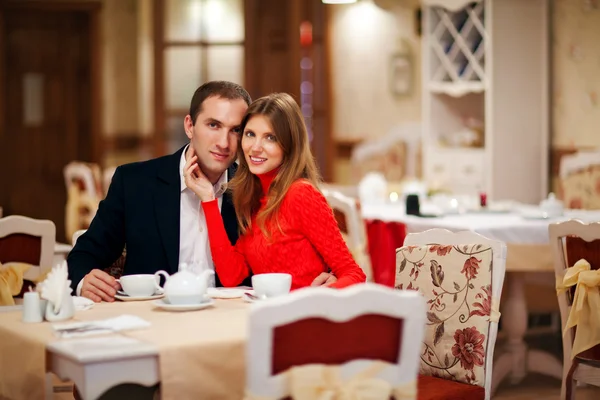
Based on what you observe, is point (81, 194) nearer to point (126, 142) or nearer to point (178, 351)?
point (126, 142)

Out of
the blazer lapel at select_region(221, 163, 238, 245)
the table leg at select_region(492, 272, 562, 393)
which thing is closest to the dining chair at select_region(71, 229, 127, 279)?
the blazer lapel at select_region(221, 163, 238, 245)

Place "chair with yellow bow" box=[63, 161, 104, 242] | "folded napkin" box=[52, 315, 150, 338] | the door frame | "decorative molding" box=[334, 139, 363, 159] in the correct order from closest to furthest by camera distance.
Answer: "folded napkin" box=[52, 315, 150, 338] → "chair with yellow bow" box=[63, 161, 104, 242] → "decorative molding" box=[334, 139, 363, 159] → the door frame

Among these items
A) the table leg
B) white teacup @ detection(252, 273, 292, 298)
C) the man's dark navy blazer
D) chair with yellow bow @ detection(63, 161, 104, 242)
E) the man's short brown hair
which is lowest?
the table leg

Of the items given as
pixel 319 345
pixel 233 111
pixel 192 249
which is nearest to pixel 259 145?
pixel 233 111

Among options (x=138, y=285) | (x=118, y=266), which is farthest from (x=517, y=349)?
(x=138, y=285)

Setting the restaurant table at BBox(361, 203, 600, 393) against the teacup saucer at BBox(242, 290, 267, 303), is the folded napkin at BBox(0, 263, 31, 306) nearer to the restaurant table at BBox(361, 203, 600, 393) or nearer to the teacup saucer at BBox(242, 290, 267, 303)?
the teacup saucer at BBox(242, 290, 267, 303)

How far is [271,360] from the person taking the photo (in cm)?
208

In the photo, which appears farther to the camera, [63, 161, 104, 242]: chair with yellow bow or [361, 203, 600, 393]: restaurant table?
[63, 161, 104, 242]: chair with yellow bow

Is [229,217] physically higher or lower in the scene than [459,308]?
higher

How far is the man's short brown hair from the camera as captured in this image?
327cm

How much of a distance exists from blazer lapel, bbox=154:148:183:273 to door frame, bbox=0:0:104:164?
293 inches

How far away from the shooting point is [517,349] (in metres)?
4.96

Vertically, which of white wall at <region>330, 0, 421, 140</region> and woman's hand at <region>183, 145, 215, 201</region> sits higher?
white wall at <region>330, 0, 421, 140</region>

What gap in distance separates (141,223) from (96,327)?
864mm
